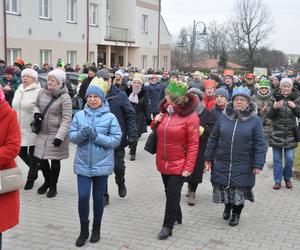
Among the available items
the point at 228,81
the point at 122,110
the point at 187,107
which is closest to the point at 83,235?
the point at 187,107

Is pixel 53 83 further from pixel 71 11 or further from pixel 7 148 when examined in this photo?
pixel 71 11

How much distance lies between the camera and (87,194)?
518cm

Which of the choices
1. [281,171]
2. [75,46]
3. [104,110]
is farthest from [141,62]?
[104,110]

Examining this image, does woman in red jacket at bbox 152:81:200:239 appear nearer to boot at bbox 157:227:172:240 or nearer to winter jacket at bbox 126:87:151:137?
boot at bbox 157:227:172:240

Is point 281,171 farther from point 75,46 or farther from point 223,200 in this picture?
point 75,46

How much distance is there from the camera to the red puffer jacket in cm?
536

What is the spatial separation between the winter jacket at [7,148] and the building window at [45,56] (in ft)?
75.2

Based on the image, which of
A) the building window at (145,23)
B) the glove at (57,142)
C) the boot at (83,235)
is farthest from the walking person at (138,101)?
the building window at (145,23)

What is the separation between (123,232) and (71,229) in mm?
620

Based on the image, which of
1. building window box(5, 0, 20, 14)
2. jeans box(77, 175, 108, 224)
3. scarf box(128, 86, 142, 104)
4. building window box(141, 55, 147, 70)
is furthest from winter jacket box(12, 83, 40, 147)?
building window box(141, 55, 147, 70)

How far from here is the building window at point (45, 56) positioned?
2639 cm

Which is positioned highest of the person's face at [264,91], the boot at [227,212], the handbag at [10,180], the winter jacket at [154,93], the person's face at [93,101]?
the person's face at [93,101]

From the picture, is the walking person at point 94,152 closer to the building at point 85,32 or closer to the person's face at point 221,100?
the person's face at point 221,100

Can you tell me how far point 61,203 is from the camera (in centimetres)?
682
